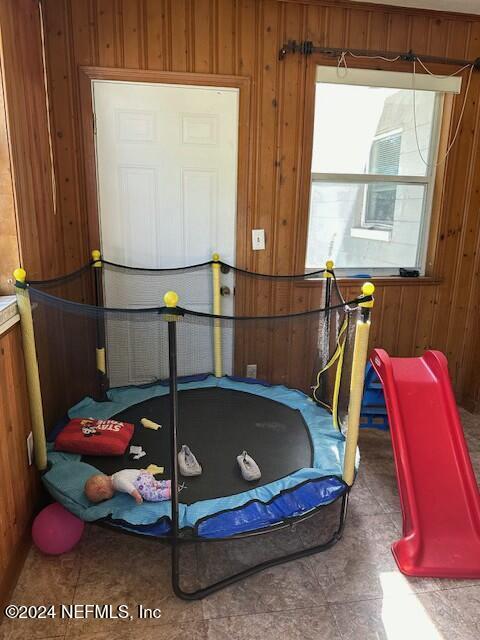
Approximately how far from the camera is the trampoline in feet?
5.78

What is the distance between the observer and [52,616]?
1596 millimetres

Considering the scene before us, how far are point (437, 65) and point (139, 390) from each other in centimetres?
287

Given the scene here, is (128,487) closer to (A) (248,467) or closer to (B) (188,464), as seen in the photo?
(B) (188,464)

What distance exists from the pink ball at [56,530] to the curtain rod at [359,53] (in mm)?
2784

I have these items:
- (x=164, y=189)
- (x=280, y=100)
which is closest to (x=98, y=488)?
(x=164, y=189)

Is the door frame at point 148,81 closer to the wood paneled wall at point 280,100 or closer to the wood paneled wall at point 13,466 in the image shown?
the wood paneled wall at point 280,100

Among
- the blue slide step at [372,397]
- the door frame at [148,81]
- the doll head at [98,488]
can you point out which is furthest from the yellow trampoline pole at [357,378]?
the door frame at [148,81]

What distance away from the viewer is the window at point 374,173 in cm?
304

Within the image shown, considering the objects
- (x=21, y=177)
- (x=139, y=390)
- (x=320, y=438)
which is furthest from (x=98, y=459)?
(x=21, y=177)

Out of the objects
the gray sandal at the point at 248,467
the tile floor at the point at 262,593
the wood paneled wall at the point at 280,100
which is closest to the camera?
the tile floor at the point at 262,593

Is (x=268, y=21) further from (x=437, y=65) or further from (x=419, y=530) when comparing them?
(x=419, y=530)

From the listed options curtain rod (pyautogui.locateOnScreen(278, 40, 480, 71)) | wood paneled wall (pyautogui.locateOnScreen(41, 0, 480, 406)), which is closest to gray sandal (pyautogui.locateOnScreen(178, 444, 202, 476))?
wood paneled wall (pyautogui.locateOnScreen(41, 0, 480, 406))

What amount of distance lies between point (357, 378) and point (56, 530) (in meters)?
1.37

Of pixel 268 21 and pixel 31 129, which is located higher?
pixel 268 21
